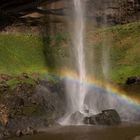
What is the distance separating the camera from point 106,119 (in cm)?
3056

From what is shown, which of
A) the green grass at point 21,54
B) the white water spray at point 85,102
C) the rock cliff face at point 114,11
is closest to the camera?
the white water spray at point 85,102

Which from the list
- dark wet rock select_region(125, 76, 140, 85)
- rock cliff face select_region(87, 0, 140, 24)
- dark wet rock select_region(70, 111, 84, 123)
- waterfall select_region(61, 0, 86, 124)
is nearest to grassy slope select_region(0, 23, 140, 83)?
dark wet rock select_region(125, 76, 140, 85)

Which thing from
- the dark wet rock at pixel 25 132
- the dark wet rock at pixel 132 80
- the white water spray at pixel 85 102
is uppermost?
the dark wet rock at pixel 132 80

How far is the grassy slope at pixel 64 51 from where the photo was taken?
49.1 meters

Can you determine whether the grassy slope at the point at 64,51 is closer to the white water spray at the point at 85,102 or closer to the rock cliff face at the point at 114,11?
the rock cliff face at the point at 114,11

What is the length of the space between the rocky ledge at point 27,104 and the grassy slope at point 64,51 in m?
7.60

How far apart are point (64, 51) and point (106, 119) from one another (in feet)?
77.9

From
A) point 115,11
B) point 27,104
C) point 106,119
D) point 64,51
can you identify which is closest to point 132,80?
point 64,51

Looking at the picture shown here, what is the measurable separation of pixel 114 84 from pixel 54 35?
52.2 ft

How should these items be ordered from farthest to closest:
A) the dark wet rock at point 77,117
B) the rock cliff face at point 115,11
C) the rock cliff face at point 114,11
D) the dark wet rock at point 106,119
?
the rock cliff face at point 115,11
the rock cliff face at point 114,11
the dark wet rock at point 77,117
the dark wet rock at point 106,119

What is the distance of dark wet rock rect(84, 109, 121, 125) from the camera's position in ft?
100

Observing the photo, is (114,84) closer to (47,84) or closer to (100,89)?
(100,89)

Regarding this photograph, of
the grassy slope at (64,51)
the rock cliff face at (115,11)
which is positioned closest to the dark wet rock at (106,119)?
the grassy slope at (64,51)

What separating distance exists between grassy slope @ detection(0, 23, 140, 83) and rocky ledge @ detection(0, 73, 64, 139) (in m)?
7.60
